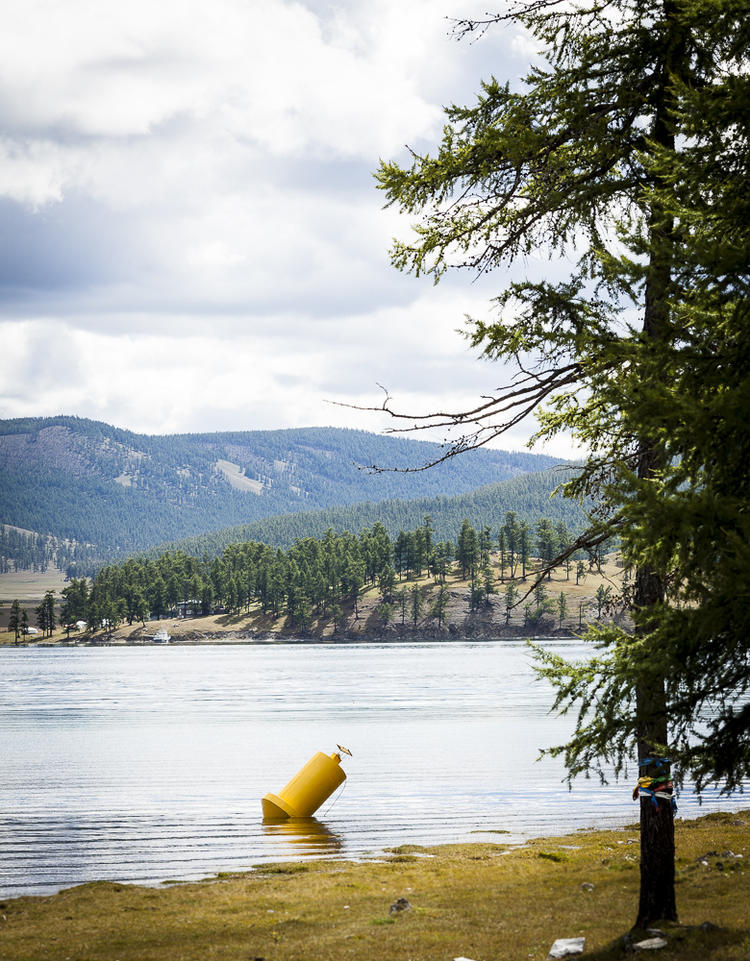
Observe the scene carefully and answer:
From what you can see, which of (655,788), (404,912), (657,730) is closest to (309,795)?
(404,912)

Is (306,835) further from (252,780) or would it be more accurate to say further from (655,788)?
(655,788)

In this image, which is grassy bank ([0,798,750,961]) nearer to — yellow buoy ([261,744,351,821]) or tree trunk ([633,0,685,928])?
tree trunk ([633,0,685,928])

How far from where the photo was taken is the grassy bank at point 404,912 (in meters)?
11.4

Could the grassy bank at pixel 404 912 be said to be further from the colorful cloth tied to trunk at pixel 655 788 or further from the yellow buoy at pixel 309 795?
the yellow buoy at pixel 309 795

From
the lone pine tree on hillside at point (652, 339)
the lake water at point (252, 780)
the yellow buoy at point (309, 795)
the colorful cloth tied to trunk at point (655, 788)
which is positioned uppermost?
the lone pine tree on hillside at point (652, 339)

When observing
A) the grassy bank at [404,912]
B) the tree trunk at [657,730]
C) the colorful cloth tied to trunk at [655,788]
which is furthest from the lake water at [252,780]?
the colorful cloth tied to trunk at [655,788]

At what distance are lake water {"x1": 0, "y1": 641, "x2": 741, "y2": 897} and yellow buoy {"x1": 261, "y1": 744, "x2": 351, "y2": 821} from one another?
1.97 feet

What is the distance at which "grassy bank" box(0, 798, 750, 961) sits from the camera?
11.4 meters

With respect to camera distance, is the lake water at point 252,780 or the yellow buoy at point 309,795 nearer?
the lake water at point 252,780

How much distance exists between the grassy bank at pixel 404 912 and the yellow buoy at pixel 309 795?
5799 mm

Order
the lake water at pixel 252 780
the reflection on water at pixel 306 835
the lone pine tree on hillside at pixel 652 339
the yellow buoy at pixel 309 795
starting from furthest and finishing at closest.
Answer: the yellow buoy at pixel 309 795, the lake water at pixel 252 780, the reflection on water at pixel 306 835, the lone pine tree on hillside at pixel 652 339

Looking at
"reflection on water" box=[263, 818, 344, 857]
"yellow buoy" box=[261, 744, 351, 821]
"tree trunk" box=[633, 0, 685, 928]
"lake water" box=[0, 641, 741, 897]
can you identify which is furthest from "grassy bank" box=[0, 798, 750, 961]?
"yellow buoy" box=[261, 744, 351, 821]

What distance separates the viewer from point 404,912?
1355 cm

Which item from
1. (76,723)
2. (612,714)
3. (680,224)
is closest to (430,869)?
(612,714)
